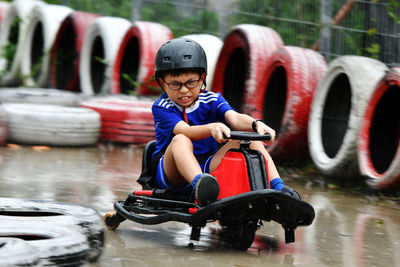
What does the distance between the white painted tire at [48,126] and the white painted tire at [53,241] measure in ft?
13.7

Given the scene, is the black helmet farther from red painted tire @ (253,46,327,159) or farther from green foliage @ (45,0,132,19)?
green foliage @ (45,0,132,19)

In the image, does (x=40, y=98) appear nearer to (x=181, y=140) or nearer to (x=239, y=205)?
(x=181, y=140)

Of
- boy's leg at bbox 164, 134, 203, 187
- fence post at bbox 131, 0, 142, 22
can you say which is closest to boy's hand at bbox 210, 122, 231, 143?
boy's leg at bbox 164, 134, 203, 187

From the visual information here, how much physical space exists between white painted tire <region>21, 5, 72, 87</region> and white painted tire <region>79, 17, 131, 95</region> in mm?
904

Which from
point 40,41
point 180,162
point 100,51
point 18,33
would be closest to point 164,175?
point 180,162

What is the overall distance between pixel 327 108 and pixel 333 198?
1.53 meters

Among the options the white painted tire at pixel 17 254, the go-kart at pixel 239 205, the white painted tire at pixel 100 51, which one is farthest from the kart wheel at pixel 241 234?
the white painted tire at pixel 100 51

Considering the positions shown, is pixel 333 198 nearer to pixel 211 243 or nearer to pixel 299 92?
pixel 299 92

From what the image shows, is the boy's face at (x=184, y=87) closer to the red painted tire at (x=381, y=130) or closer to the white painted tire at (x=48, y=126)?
the red painted tire at (x=381, y=130)

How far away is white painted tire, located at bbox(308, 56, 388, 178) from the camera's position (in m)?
5.84

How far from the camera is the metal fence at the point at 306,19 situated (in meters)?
6.59

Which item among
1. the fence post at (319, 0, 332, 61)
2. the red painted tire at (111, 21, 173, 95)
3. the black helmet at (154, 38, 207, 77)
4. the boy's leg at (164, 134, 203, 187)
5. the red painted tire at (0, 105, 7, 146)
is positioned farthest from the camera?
the red painted tire at (111, 21, 173, 95)

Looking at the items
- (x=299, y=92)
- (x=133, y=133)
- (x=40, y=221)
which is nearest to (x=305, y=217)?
(x=40, y=221)

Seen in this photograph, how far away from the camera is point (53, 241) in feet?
9.30
